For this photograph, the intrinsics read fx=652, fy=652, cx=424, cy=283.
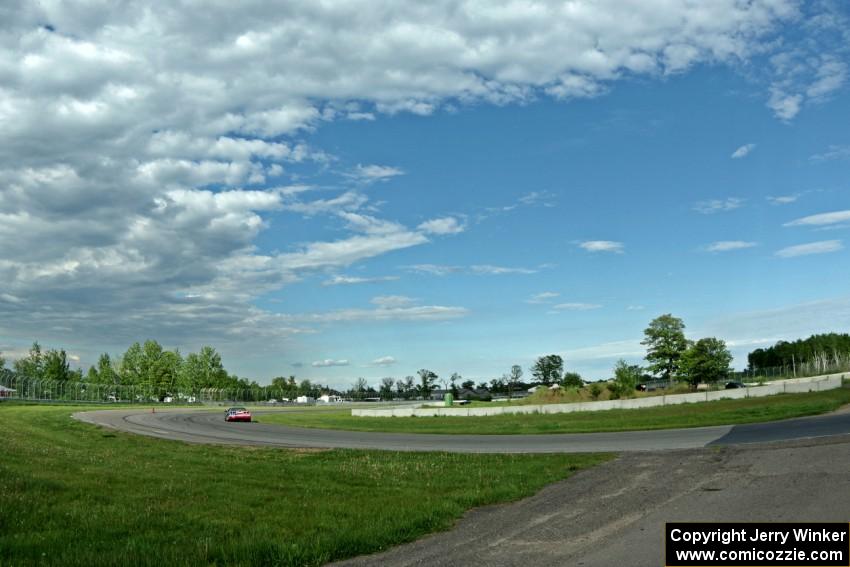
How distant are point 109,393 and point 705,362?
98561 mm

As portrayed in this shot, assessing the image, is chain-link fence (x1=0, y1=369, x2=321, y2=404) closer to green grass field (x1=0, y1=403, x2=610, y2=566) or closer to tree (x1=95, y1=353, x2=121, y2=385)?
tree (x1=95, y1=353, x2=121, y2=385)

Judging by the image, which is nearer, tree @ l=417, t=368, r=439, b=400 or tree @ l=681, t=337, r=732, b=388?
tree @ l=681, t=337, r=732, b=388

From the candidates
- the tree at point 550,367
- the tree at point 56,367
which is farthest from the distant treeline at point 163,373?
the tree at point 550,367

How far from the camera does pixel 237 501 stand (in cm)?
1294

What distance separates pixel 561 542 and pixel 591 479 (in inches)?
234

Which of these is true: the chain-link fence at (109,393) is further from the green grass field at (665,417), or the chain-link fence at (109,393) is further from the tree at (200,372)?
the green grass field at (665,417)

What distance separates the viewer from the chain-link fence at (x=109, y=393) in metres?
97.8

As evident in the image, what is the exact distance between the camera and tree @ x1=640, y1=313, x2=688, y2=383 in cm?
8350

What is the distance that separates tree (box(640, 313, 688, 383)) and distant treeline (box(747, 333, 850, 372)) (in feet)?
184

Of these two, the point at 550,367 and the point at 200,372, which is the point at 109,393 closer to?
the point at 200,372

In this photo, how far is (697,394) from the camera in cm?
4700

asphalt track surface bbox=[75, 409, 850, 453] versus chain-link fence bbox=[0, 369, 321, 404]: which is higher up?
asphalt track surface bbox=[75, 409, 850, 453]

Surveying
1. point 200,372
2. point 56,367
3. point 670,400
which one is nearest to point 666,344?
point 670,400

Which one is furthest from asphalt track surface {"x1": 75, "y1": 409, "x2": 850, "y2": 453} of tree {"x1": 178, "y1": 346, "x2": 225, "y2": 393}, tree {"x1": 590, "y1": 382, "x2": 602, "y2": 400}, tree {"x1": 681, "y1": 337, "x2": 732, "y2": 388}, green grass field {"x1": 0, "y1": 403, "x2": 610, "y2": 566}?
tree {"x1": 178, "y1": 346, "x2": 225, "y2": 393}
